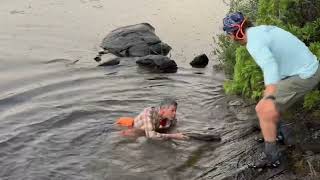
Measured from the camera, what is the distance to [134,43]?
640 inches

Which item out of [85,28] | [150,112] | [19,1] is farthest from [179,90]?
[19,1]

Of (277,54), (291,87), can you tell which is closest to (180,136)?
(291,87)

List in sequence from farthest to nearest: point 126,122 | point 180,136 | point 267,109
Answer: point 126,122
point 180,136
point 267,109

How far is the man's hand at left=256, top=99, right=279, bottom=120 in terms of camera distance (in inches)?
253

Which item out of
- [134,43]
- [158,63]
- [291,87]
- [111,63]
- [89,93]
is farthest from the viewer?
[134,43]

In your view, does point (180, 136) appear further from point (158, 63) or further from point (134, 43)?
point (134, 43)

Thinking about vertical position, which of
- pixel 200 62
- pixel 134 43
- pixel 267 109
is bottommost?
pixel 200 62

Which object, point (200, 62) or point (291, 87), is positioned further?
point (200, 62)

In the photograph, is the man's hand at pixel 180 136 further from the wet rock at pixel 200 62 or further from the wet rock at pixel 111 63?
the wet rock at pixel 111 63

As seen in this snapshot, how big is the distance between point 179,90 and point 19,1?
11.6 metres

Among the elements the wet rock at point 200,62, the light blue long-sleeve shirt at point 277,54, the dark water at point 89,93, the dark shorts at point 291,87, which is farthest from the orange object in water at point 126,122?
the wet rock at point 200,62

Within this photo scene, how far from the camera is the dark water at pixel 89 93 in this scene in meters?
8.23

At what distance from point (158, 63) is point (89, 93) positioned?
2.78 m

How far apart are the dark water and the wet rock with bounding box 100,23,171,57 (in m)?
0.42
